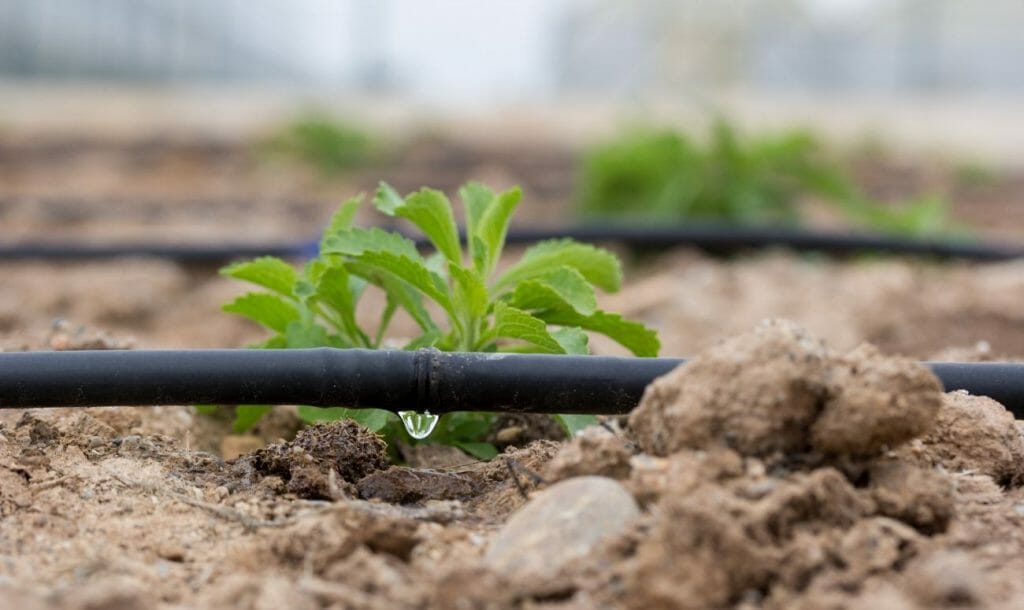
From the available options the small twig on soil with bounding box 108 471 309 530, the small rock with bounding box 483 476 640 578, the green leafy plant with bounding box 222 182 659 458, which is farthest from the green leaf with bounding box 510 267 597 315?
the small twig on soil with bounding box 108 471 309 530

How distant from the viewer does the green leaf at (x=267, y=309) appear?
1.76m

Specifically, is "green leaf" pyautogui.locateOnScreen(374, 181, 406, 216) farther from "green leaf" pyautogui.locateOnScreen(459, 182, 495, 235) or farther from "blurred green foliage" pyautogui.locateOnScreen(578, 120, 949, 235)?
"blurred green foliage" pyautogui.locateOnScreen(578, 120, 949, 235)

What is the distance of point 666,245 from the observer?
14.8ft

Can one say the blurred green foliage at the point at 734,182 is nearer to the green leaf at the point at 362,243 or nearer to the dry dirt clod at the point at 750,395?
the green leaf at the point at 362,243

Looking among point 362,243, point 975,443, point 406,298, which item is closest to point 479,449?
point 406,298

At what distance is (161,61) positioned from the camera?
20828 millimetres

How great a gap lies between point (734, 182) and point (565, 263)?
3491mm

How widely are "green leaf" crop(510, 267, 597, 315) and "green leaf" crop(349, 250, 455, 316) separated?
0.38 ft

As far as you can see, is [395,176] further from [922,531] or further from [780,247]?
[922,531]

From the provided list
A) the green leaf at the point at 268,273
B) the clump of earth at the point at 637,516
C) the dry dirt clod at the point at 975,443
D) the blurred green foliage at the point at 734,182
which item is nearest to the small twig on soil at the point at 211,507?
the clump of earth at the point at 637,516

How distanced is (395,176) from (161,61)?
13.2 m

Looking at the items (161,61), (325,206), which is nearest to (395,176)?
(325,206)

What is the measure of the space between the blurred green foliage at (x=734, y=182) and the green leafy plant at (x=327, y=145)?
186 inches

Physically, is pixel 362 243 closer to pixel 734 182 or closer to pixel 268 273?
pixel 268 273
